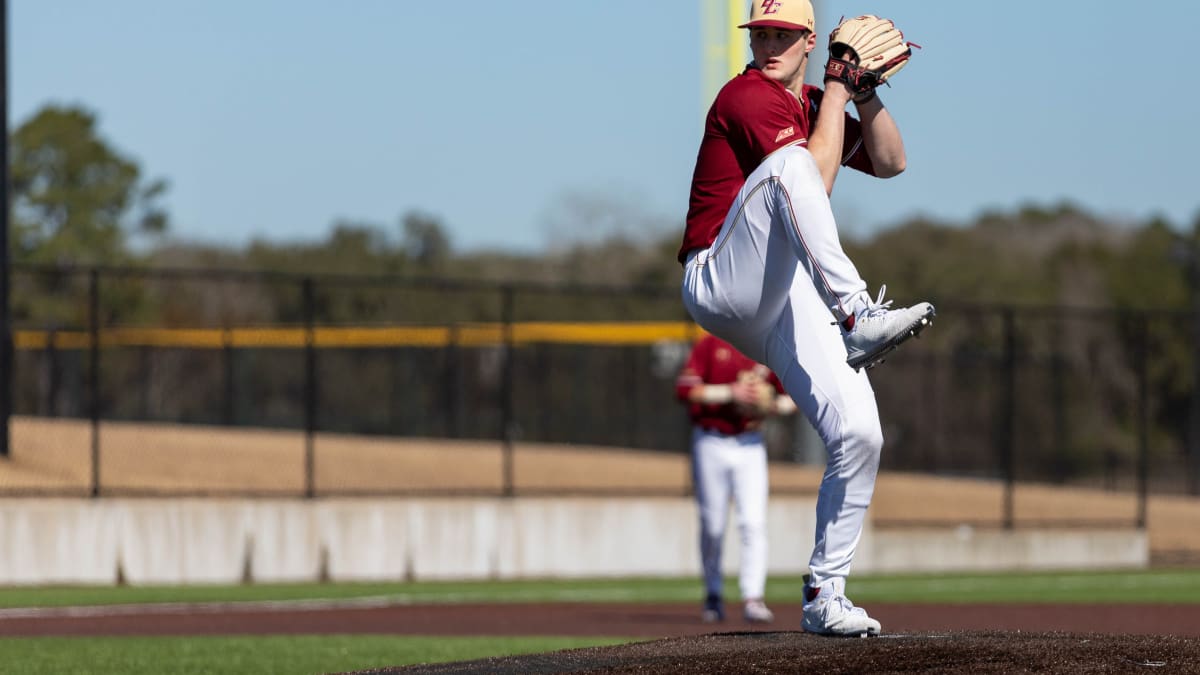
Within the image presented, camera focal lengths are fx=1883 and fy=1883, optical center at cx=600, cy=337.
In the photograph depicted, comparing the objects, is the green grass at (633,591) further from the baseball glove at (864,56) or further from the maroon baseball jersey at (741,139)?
the baseball glove at (864,56)

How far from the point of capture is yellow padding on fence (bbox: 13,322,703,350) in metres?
31.0

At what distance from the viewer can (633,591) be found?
683 inches

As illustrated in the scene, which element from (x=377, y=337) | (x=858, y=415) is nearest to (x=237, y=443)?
(x=377, y=337)

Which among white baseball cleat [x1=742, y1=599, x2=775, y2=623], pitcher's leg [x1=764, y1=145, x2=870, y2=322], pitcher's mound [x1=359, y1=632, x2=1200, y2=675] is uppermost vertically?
pitcher's leg [x1=764, y1=145, x2=870, y2=322]

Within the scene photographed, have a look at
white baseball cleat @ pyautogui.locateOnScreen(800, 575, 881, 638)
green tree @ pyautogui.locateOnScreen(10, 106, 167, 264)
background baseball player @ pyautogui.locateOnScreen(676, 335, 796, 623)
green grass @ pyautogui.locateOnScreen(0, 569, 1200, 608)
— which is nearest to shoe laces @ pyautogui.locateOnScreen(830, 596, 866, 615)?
white baseball cleat @ pyautogui.locateOnScreen(800, 575, 881, 638)

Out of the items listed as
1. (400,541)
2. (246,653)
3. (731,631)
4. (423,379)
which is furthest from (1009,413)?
(731,631)

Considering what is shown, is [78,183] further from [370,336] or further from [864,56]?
[864,56]

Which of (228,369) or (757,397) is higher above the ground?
(757,397)

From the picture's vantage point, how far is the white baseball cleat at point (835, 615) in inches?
263

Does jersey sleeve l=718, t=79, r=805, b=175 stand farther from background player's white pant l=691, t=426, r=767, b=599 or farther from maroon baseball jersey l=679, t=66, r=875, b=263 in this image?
background player's white pant l=691, t=426, r=767, b=599

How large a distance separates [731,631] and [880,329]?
1.78m

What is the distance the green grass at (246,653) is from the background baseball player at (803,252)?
2.87 meters


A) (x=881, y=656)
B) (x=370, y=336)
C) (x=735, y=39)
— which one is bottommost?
(x=881, y=656)

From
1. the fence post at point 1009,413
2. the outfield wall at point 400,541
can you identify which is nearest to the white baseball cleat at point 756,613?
the outfield wall at point 400,541
